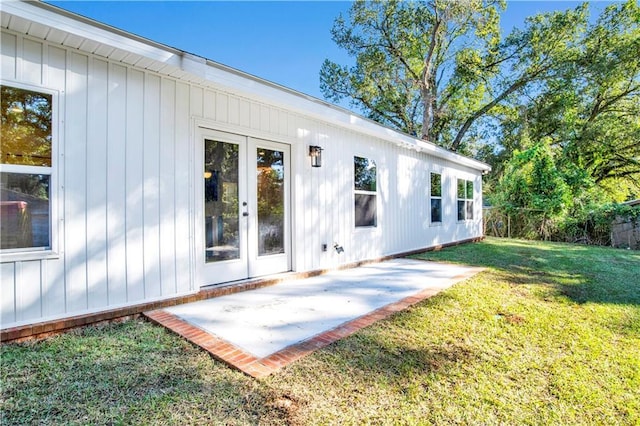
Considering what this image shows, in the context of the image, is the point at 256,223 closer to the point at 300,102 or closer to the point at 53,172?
the point at 300,102

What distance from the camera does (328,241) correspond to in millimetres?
5391

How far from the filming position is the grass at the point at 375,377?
1780 millimetres

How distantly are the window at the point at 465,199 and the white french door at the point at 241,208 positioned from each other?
6616 mm

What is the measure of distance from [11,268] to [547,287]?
5.91 metres

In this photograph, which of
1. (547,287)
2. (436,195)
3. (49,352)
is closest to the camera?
(49,352)

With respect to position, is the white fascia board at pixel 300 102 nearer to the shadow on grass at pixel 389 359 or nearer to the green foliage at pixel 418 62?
the shadow on grass at pixel 389 359

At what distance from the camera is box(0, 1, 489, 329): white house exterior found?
2.63 meters

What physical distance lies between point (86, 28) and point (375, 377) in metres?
3.52

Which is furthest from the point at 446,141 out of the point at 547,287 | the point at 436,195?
the point at 547,287

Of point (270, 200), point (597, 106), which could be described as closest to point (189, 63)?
point (270, 200)

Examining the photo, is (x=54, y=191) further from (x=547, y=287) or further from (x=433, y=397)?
(x=547, y=287)

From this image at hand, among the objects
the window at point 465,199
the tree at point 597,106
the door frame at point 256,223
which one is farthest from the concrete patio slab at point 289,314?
the tree at point 597,106

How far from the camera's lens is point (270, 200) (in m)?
4.61

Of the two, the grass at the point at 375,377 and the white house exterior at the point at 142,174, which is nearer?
the grass at the point at 375,377
